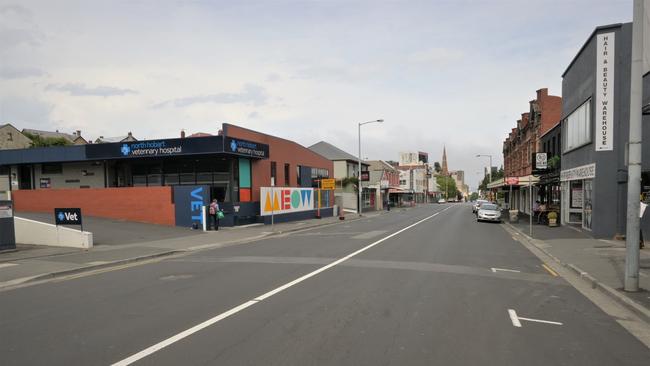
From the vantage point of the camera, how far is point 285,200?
1323 inches

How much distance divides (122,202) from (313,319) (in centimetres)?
2332

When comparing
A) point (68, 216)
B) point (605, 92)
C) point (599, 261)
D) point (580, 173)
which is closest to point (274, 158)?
point (68, 216)

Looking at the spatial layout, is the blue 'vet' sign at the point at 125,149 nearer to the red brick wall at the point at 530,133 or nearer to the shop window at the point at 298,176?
the shop window at the point at 298,176

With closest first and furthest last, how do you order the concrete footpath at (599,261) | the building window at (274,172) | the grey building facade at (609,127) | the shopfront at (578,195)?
the concrete footpath at (599,261) < the grey building facade at (609,127) < the shopfront at (578,195) < the building window at (274,172)

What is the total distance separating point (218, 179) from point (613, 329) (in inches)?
998

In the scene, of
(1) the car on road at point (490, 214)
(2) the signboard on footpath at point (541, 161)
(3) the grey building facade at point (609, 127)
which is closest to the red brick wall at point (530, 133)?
(1) the car on road at point (490, 214)

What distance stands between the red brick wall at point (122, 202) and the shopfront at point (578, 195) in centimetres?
2152

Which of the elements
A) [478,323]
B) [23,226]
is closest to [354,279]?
[478,323]

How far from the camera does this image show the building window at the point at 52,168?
3312cm

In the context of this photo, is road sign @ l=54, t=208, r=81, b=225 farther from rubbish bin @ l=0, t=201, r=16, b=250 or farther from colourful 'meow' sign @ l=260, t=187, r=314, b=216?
colourful 'meow' sign @ l=260, t=187, r=314, b=216

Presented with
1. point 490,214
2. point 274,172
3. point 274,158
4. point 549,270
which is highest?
point 274,158

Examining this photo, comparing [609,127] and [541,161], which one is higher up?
[609,127]

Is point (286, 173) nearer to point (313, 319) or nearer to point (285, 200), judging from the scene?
point (285, 200)

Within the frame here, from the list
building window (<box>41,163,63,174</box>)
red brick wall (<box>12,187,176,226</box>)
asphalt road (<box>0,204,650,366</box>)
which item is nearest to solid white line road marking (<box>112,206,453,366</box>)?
asphalt road (<box>0,204,650,366</box>)
